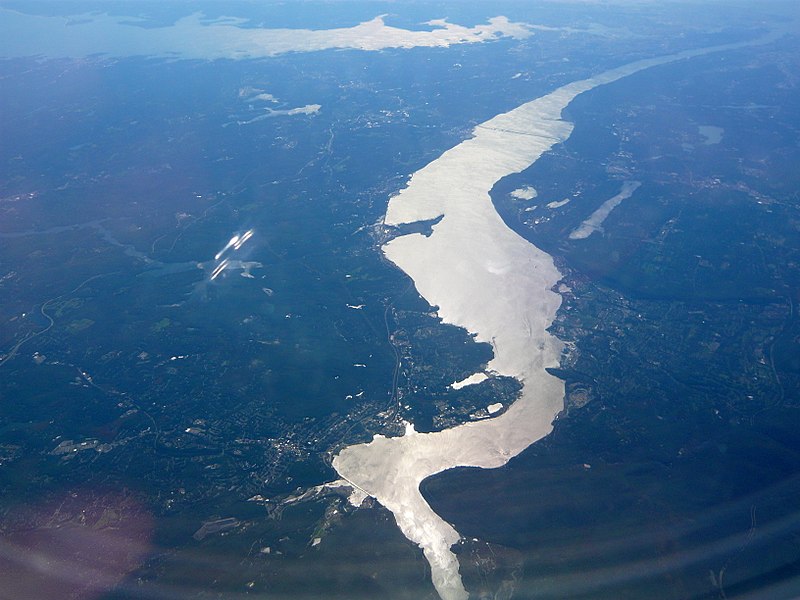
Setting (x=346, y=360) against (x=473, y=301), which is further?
(x=473, y=301)

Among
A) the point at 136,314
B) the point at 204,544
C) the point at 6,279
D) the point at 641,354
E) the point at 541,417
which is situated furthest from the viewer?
the point at 6,279

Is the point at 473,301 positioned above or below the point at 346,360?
above

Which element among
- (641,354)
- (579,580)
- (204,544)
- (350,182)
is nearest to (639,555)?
(579,580)

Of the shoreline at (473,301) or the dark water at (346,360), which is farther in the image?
the shoreline at (473,301)

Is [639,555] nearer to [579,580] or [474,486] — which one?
[579,580]

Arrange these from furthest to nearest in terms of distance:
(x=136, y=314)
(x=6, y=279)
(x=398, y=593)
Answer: (x=6, y=279), (x=136, y=314), (x=398, y=593)

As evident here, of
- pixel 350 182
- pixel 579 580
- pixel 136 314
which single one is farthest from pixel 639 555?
pixel 350 182

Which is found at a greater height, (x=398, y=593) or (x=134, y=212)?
(x=134, y=212)

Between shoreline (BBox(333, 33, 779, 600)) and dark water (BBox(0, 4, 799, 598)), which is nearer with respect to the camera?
dark water (BBox(0, 4, 799, 598))

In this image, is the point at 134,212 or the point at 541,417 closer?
the point at 541,417
